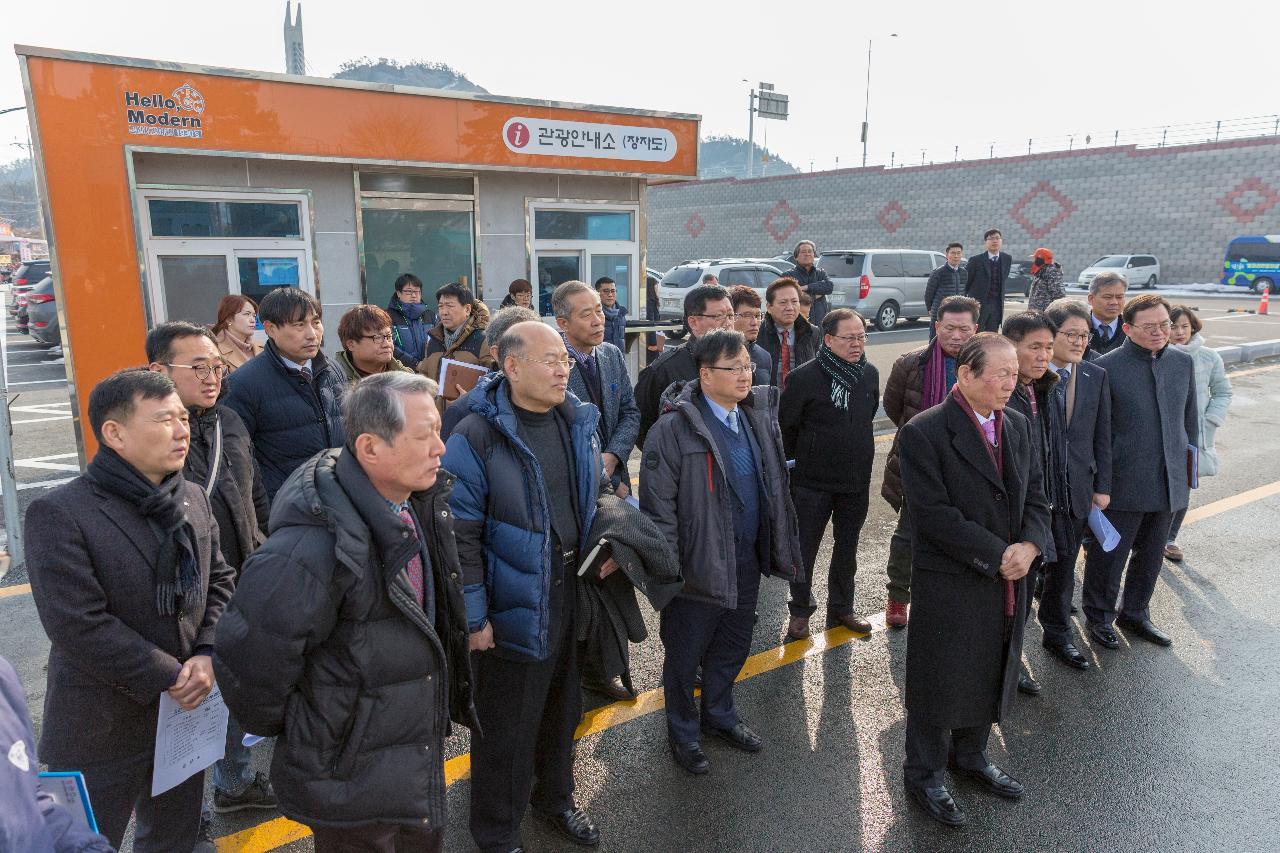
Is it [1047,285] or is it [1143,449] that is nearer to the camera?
[1143,449]

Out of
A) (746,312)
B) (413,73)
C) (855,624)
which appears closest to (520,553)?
(855,624)

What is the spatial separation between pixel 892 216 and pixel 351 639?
41.3 meters

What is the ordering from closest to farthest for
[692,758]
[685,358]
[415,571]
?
[415,571]
[692,758]
[685,358]

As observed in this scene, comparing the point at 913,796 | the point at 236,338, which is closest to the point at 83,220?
the point at 236,338

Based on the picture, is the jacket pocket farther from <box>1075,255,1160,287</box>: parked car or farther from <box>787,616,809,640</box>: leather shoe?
<box>1075,255,1160,287</box>: parked car

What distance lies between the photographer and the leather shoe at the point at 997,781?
321cm

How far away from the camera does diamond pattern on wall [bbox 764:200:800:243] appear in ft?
141

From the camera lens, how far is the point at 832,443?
4328mm

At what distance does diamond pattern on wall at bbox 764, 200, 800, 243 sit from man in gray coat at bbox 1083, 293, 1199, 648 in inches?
1574

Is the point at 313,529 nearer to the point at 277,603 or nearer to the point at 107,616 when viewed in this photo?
the point at 277,603

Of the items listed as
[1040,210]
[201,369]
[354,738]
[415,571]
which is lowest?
[354,738]

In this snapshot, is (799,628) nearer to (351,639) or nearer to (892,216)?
(351,639)

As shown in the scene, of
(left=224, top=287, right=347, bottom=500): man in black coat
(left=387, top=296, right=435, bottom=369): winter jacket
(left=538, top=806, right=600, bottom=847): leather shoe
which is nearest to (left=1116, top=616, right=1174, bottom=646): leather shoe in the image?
(left=538, top=806, right=600, bottom=847): leather shoe

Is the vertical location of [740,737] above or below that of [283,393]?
below
